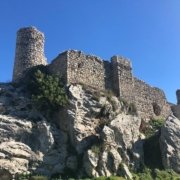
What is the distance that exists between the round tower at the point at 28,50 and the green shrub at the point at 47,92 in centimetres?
427

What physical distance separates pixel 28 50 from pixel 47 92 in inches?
303

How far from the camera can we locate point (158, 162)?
110 feet

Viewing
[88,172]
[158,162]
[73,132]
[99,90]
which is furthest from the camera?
[99,90]

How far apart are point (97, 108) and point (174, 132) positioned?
6.18 metres

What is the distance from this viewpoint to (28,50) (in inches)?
1556

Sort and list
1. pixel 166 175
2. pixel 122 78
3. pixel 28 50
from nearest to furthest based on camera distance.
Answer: pixel 166 175 → pixel 122 78 → pixel 28 50

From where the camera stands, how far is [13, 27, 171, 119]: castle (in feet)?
116

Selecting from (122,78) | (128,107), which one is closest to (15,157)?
(128,107)

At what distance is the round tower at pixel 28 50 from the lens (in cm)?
3881

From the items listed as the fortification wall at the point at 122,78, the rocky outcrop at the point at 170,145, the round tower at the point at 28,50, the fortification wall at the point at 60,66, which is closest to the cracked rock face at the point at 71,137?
the fortification wall at the point at 60,66

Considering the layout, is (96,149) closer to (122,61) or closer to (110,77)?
(110,77)

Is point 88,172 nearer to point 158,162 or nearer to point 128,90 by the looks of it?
point 158,162

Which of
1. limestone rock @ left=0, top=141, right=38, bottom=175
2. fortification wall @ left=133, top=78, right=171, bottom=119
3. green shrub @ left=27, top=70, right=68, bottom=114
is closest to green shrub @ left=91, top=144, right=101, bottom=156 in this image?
limestone rock @ left=0, top=141, right=38, bottom=175

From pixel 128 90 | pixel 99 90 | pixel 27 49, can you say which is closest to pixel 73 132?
pixel 99 90
